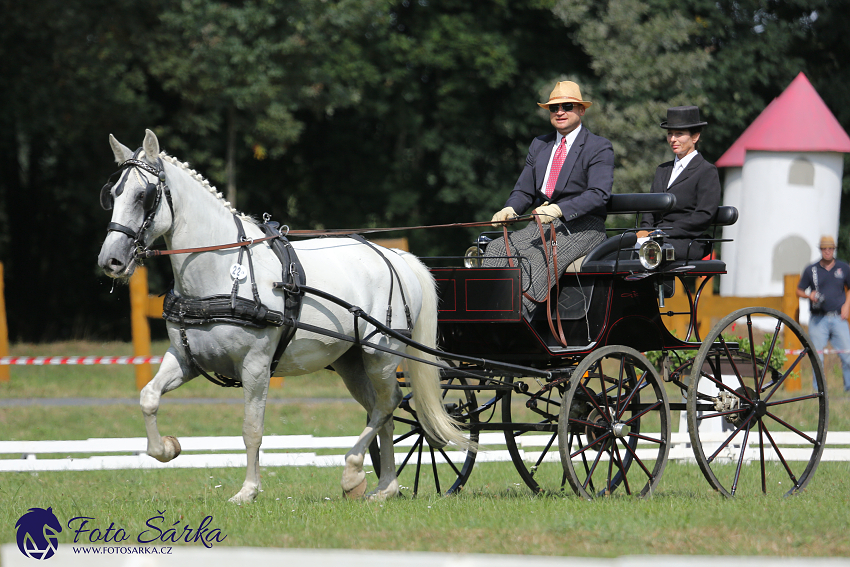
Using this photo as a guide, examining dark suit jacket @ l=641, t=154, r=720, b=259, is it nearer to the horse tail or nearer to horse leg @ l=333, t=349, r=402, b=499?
the horse tail

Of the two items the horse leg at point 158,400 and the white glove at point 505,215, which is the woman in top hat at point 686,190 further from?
the horse leg at point 158,400

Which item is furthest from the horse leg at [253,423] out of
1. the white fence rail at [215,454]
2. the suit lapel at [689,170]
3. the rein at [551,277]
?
the suit lapel at [689,170]

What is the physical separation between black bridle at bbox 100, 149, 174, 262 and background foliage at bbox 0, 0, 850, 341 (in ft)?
49.7

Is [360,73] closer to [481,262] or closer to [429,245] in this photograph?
[429,245]

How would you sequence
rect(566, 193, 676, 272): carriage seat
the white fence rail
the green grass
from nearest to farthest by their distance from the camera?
1. the green grass
2. rect(566, 193, 676, 272): carriage seat
3. the white fence rail

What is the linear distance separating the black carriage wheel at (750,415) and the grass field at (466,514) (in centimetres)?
25

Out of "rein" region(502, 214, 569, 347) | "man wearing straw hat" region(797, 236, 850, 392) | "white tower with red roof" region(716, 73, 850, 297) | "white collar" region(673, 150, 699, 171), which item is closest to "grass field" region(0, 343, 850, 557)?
"rein" region(502, 214, 569, 347)

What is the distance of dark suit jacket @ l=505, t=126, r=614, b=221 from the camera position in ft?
22.6

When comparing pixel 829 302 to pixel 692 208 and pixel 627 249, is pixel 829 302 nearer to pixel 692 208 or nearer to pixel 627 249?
pixel 692 208

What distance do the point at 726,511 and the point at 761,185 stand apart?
1538 centimetres

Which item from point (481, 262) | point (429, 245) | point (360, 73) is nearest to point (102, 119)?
point (360, 73)

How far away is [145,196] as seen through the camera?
18.7 feet

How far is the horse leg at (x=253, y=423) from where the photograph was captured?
237 inches

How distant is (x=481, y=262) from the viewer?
729cm
